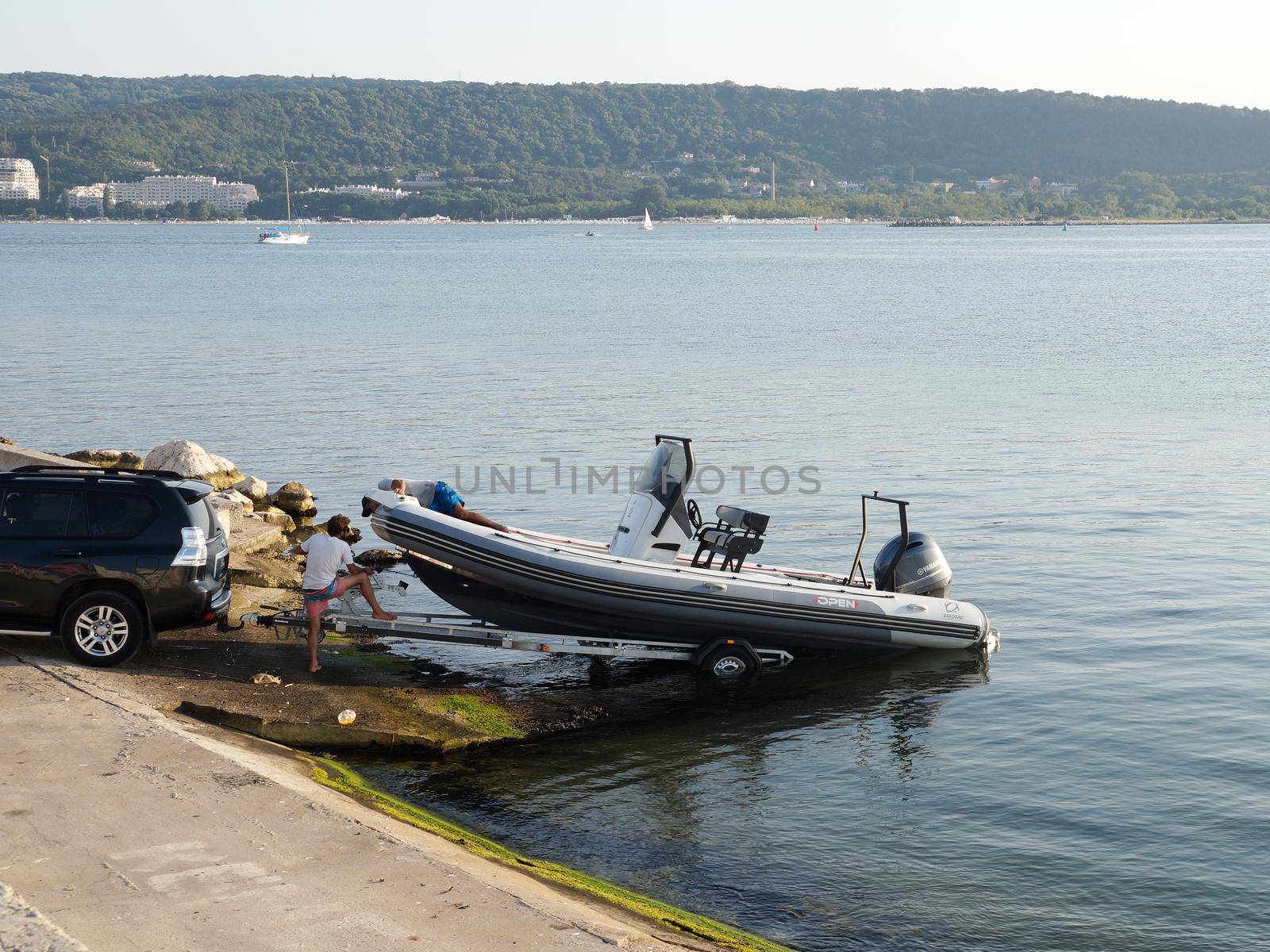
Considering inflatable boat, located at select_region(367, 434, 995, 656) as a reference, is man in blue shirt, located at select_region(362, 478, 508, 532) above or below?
above

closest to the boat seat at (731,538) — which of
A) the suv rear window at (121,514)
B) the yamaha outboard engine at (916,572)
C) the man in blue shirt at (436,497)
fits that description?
the yamaha outboard engine at (916,572)

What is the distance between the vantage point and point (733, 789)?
1064cm

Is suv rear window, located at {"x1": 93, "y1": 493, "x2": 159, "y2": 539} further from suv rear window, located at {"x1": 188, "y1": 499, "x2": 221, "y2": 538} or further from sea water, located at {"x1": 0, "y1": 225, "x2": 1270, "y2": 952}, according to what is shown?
sea water, located at {"x1": 0, "y1": 225, "x2": 1270, "y2": 952}

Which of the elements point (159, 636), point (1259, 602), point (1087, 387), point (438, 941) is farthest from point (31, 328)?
point (438, 941)

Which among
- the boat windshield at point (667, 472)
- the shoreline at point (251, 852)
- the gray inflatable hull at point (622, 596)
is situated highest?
the boat windshield at point (667, 472)

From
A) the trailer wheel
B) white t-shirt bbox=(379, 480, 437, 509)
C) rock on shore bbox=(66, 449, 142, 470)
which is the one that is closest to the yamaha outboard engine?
the trailer wheel

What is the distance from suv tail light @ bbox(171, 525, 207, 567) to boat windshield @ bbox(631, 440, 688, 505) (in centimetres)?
445

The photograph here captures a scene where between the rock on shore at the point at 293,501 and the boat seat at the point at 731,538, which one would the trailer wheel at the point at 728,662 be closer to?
the boat seat at the point at 731,538

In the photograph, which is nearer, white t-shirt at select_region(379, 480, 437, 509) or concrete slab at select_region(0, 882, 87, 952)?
concrete slab at select_region(0, 882, 87, 952)

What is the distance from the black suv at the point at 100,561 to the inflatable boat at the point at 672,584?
1996 millimetres

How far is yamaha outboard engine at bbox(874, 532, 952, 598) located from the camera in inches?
551

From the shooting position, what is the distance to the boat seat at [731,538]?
1344 centimetres

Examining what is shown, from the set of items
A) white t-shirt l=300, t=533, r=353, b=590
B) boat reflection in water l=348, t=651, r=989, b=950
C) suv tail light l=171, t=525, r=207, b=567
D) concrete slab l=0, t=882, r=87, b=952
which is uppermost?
suv tail light l=171, t=525, r=207, b=567

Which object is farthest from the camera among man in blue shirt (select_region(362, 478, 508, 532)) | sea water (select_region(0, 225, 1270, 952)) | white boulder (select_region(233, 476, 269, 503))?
white boulder (select_region(233, 476, 269, 503))
